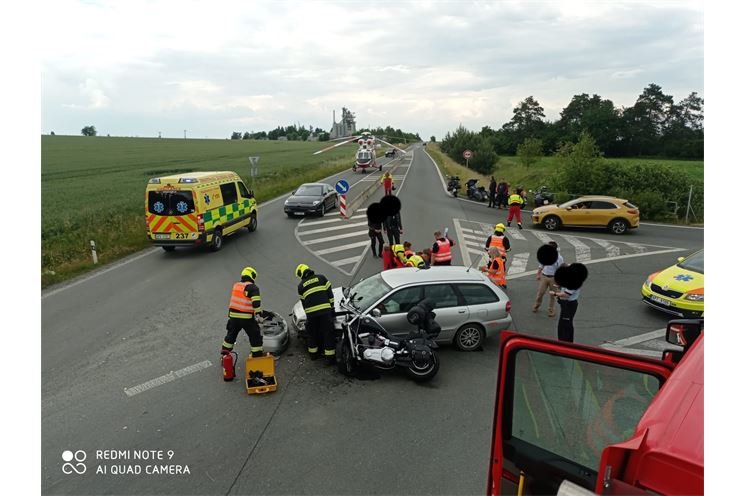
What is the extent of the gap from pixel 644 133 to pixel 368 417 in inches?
2635

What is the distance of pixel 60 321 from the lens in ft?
32.3

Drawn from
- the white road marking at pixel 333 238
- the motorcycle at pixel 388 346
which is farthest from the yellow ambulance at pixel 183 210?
the motorcycle at pixel 388 346

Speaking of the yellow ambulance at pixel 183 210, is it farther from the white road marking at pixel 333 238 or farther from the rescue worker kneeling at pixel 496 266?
the rescue worker kneeling at pixel 496 266

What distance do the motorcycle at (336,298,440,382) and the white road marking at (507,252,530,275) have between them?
6.51 m

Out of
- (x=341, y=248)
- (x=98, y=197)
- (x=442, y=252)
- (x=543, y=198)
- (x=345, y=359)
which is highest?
(x=98, y=197)

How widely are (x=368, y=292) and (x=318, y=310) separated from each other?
1269mm

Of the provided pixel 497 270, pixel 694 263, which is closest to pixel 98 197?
pixel 497 270

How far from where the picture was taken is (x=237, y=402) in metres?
6.62

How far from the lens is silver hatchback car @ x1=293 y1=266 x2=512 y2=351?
26.0ft

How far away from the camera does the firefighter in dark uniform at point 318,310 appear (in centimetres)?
735

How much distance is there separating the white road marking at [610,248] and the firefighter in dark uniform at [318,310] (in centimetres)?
1138

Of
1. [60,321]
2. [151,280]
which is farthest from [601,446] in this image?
[151,280]

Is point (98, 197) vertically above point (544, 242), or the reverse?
point (98, 197)

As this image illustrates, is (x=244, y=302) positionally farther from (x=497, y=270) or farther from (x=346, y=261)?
(x=346, y=261)
